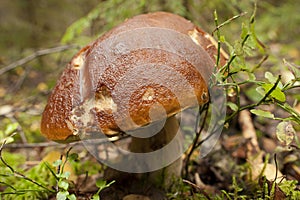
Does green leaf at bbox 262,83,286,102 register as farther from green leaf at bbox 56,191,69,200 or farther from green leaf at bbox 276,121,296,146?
green leaf at bbox 56,191,69,200

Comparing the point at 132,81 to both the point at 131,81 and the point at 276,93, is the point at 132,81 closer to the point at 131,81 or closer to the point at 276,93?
the point at 131,81

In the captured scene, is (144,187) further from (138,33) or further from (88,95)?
(138,33)

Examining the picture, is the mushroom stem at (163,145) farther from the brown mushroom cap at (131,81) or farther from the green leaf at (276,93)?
the green leaf at (276,93)

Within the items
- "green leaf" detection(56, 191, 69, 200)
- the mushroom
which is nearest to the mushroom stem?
the mushroom

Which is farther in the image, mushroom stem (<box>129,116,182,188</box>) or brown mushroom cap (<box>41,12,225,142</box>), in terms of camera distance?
mushroom stem (<box>129,116,182,188</box>)

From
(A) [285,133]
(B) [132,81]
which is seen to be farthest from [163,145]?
(A) [285,133]

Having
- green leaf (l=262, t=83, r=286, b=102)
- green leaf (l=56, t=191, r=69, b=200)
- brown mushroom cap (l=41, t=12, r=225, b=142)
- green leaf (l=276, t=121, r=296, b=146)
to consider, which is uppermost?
brown mushroom cap (l=41, t=12, r=225, b=142)

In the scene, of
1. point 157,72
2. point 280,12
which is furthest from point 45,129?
point 280,12
